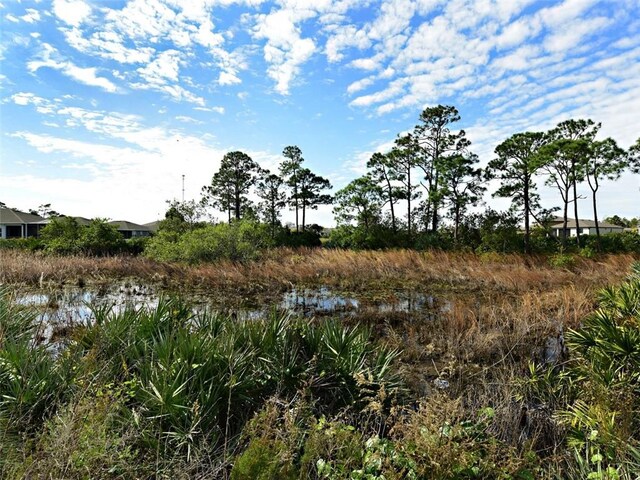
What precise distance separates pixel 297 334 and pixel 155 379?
6.15 feet

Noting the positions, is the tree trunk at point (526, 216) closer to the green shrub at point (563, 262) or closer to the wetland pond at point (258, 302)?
the green shrub at point (563, 262)

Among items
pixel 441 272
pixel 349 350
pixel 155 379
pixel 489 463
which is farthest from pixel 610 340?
pixel 441 272

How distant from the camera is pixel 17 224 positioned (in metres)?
43.7

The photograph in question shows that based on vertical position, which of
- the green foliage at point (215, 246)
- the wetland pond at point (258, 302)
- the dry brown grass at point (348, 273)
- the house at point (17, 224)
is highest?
the house at point (17, 224)

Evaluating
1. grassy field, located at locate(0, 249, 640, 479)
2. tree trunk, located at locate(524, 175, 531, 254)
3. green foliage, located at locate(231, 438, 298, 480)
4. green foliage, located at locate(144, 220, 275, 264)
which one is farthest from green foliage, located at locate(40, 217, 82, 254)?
tree trunk, located at locate(524, 175, 531, 254)

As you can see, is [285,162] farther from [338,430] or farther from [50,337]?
[338,430]

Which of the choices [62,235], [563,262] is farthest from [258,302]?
[62,235]

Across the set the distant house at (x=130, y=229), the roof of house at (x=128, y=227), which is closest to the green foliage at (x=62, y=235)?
the distant house at (x=130, y=229)

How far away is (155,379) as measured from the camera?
3.40 meters

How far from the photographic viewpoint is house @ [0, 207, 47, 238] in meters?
42.6

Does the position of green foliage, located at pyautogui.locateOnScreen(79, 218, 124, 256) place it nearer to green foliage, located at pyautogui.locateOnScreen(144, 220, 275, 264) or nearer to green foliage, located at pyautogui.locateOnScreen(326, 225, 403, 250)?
green foliage, located at pyautogui.locateOnScreen(144, 220, 275, 264)

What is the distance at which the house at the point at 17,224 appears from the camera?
1676 inches

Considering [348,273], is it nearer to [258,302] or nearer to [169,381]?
[258,302]

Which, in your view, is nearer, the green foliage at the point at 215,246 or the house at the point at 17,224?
the green foliage at the point at 215,246
